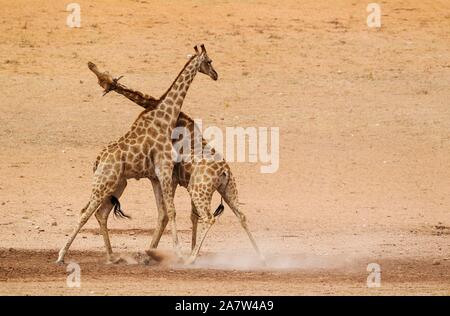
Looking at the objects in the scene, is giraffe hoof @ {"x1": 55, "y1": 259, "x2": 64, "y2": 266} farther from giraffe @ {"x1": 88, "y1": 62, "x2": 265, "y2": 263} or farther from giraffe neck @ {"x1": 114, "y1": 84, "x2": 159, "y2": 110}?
giraffe neck @ {"x1": 114, "y1": 84, "x2": 159, "y2": 110}

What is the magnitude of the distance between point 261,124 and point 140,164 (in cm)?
796

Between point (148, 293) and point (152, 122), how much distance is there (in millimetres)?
2993

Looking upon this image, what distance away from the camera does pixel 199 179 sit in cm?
1580

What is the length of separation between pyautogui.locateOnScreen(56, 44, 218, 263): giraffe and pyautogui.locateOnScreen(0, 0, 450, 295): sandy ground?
0.61 meters

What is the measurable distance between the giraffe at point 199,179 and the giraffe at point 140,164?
0.20 m

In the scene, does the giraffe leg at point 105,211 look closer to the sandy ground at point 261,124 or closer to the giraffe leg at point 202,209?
the sandy ground at point 261,124

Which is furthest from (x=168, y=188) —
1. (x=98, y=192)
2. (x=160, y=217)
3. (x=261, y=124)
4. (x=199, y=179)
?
(x=261, y=124)

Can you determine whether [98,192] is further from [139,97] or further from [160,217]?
[139,97]

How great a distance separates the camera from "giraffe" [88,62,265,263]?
15781 millimetres

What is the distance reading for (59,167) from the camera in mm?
21406

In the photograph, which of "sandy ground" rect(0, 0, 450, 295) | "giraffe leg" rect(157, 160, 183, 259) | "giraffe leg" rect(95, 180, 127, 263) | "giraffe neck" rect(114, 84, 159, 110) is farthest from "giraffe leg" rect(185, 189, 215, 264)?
"giraffe neck" rect(114, 84, 159, 110)

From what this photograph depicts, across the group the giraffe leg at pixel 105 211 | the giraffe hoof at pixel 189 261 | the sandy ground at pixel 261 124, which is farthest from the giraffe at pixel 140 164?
the sandy ground at pixel 261 124

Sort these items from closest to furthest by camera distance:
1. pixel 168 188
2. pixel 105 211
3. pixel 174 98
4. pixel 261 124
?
pixel 168 188
pixel 105 211
pixel 174 98
pixel 261 124

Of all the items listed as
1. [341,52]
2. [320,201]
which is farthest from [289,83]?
[320,201]
